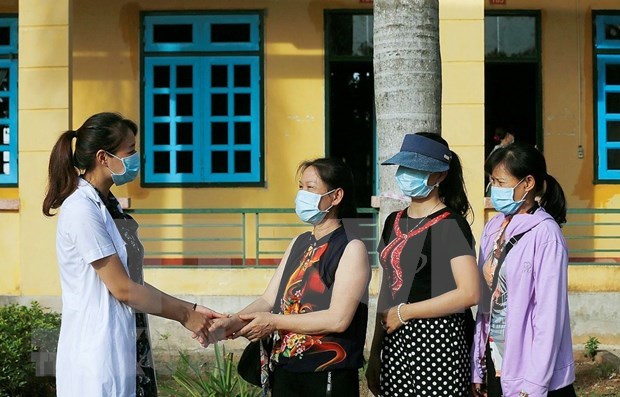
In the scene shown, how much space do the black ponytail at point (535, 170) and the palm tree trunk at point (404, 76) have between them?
1.48m

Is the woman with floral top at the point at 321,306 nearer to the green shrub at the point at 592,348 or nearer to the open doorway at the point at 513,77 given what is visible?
the green shrub at the point at 592,348

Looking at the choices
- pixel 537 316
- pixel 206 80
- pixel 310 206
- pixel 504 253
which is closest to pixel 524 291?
pixel 537 316

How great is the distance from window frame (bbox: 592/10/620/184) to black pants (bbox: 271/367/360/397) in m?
8.01

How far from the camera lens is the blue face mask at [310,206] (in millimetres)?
4402

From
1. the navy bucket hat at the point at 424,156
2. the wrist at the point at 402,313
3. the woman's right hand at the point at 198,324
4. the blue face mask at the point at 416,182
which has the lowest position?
the woman's right hand at the point at 198,324

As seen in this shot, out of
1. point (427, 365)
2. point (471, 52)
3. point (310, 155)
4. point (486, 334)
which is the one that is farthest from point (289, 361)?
point (310, 155)

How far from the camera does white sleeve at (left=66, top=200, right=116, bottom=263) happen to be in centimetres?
395

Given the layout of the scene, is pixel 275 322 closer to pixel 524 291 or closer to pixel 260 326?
pixel 260 326

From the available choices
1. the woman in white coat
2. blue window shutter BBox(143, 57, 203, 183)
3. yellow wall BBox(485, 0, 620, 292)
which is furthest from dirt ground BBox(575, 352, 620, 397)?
the woman in white coat

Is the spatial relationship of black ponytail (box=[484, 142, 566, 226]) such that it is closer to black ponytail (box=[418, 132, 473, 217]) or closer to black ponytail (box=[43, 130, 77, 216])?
black ponytail (box=[418, 132, 473, 217])

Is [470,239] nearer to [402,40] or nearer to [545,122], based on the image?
[402,40]

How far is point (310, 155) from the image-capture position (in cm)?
1157

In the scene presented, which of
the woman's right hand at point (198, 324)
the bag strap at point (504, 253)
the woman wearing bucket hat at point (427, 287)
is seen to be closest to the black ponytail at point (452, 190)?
the woman wearing bucket hat at point (427, 287)

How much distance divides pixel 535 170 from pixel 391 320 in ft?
3.11
